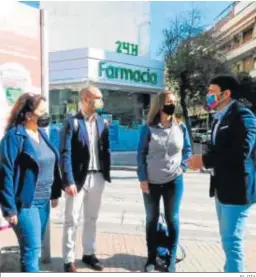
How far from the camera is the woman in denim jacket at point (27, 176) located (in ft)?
9.78

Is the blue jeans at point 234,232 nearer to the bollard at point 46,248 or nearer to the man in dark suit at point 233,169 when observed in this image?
the man in dark suit at point 233,169

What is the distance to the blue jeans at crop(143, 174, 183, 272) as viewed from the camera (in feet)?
13.2

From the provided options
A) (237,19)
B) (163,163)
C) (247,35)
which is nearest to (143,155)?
A: (163,163)

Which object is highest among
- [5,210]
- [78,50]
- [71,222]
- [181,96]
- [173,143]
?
[78,50]

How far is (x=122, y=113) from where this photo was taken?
23.6m

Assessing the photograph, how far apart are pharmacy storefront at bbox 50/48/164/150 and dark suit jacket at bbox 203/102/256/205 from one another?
51.6ft

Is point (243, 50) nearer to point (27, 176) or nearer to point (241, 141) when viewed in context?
point (241, 141)

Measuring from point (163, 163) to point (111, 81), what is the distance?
15.9 m

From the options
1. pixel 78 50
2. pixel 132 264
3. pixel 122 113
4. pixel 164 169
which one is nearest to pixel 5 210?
pixel 164 169

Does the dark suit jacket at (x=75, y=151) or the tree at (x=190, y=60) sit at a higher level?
the tree at (x=190, y=60)

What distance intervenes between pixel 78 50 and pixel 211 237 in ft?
47.0

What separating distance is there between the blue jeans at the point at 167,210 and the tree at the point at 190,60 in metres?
15.5

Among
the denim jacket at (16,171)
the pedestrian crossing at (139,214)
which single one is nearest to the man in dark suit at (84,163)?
the denim jacket at (16,171)

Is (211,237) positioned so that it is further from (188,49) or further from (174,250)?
(188,49)
